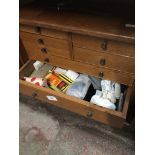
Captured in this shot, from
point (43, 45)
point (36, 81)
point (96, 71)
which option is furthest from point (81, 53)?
point (36, 81)

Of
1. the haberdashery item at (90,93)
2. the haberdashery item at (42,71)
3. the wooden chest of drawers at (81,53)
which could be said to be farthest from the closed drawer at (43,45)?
the haberdashery item at (90,93)

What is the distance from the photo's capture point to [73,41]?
87 centimetres

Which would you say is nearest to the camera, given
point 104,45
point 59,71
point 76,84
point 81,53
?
point 104,45

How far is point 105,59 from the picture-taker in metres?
0.86

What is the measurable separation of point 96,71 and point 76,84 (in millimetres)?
147

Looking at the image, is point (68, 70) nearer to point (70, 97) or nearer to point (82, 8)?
point (70, 97)

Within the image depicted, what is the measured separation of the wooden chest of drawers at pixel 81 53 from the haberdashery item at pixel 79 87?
0.06m

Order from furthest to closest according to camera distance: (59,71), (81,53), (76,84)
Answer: (59,71)
(76,84)
(81,53)

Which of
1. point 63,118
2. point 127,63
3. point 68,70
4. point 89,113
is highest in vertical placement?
point 127,63

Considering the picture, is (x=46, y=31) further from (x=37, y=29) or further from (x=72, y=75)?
(x=72, y=75)

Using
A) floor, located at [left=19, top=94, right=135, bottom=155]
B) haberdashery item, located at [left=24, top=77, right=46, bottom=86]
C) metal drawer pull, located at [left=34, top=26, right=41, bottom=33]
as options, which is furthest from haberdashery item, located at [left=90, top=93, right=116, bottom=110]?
metal drawer pull, located at [left=34, top=26, right=41, bottom=33]

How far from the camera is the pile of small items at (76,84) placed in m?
0.95
